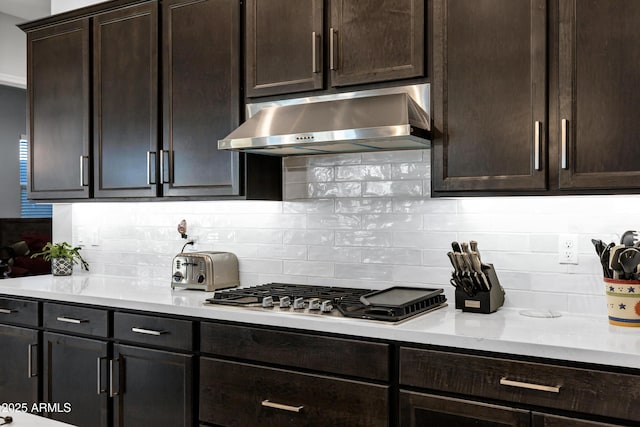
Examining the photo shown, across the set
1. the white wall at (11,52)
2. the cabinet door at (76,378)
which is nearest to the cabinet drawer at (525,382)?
the cabinet door at (76,378)

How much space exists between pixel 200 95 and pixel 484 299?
5.66 feet

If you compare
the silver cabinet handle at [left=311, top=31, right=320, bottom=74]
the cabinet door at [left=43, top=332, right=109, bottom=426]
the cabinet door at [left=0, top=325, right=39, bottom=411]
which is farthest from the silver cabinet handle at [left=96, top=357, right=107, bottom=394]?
the silver cabinet handle at [left=311, top=31, right=320, bottom=74]

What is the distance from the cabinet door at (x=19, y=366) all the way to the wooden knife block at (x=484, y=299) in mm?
2229

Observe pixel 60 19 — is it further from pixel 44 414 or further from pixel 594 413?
pixel 594 413

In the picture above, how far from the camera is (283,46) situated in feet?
9.24

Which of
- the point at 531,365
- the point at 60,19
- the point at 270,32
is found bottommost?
the point at 531,365

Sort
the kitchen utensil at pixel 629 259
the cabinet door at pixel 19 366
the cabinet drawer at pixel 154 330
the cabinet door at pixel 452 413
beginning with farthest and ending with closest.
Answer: the cabinet door at pixel 19 366, the cabinet drawer at pixel 154 330, the kitchen utensil at pixel 629 259, the cabinet door at pixel 452 413

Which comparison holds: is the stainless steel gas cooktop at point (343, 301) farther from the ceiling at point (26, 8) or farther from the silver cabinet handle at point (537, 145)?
the ceiling at point (26, 8)

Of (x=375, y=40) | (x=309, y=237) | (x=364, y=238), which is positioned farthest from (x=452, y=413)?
(x=375, y=40)

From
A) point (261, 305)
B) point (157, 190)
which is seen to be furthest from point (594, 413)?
point (157, 190)

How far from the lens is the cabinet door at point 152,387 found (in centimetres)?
266

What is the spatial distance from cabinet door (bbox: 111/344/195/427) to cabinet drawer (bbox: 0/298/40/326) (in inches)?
24.4

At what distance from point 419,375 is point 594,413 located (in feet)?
1.83

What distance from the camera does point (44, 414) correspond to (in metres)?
3.13
